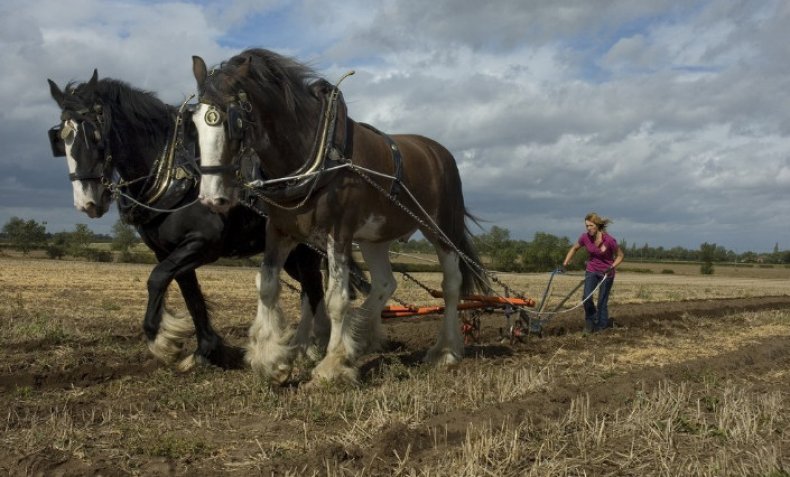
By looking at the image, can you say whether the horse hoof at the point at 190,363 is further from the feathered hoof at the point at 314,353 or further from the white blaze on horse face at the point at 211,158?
the white blaze on horse face at the point at 211,158

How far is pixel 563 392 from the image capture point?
18.1 ft

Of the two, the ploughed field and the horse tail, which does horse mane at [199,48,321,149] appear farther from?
the horse tail

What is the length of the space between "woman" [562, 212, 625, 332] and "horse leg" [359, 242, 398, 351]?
414 cm

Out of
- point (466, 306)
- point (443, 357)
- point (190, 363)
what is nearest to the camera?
point (190, 363)

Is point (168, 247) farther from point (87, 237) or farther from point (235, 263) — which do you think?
point (87, 237)

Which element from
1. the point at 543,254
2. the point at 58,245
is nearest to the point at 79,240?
the point at 58,245

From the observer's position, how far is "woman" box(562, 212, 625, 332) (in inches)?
423

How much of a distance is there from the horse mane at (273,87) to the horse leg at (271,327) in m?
0.94

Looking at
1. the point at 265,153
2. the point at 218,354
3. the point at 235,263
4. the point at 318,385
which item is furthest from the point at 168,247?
the point at 235,263

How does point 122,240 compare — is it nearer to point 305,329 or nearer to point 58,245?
point 58,245

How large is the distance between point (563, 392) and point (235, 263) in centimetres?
3914

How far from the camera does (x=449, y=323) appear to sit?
7.47 m

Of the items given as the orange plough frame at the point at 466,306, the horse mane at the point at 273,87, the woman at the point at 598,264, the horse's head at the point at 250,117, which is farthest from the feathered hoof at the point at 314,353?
the woman at the point at 598,264

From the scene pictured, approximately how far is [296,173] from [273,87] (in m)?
0.70
